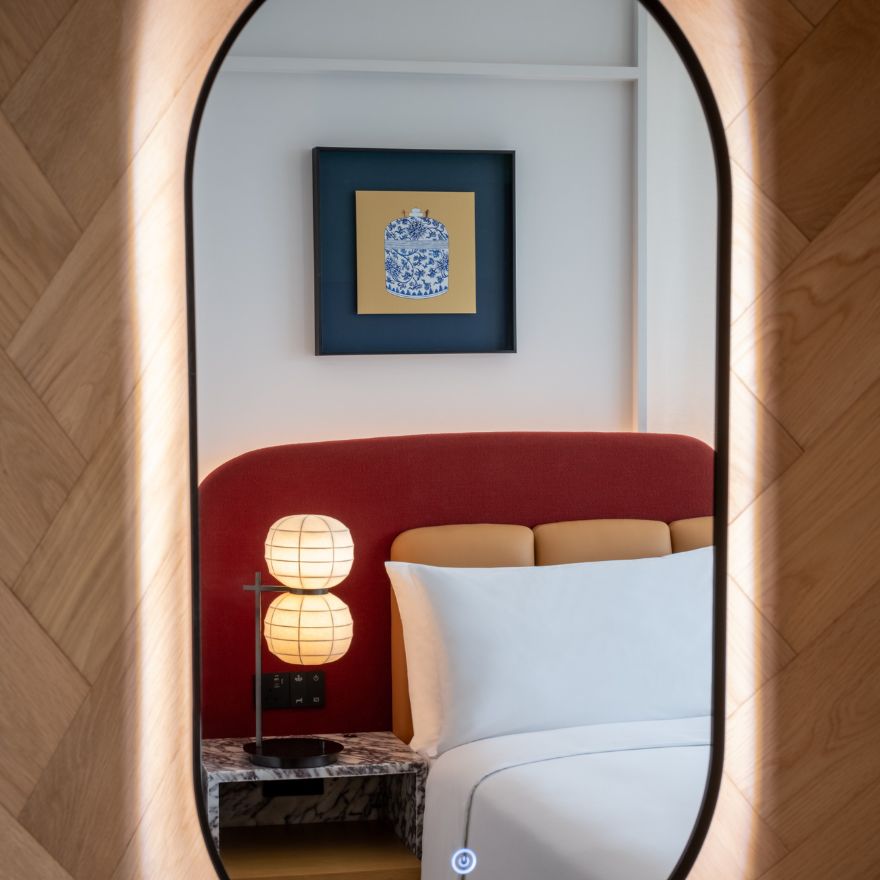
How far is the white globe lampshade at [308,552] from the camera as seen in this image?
0.83 meters

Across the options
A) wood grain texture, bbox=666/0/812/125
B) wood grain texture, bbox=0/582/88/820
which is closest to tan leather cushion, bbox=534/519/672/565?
wood grain texture, bbox=666/0/812/125

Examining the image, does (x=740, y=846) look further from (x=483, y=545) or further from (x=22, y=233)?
(x=22, y=233)

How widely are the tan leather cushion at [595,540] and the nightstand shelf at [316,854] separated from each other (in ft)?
1.22

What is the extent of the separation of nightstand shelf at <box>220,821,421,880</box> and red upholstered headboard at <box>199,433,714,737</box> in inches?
3.6

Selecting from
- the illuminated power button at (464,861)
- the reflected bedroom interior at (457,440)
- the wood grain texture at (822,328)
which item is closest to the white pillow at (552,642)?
the reflected bedroom interior at (457,440)

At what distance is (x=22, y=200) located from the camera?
639 millimetres

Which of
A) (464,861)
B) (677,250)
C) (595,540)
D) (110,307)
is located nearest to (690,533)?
(595,540)

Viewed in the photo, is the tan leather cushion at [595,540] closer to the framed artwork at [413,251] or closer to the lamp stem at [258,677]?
the framed artwork at [413,251]

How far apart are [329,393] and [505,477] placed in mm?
278

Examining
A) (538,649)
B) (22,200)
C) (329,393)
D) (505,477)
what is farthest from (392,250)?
(538,649)

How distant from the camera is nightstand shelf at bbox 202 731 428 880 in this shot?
2.57 ft

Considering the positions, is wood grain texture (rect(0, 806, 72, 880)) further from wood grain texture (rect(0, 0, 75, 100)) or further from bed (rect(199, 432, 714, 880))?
wood grain texture (rect(0, 0, 75, 100))

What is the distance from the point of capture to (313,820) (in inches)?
32.0

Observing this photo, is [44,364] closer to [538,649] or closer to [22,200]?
[22,200]
